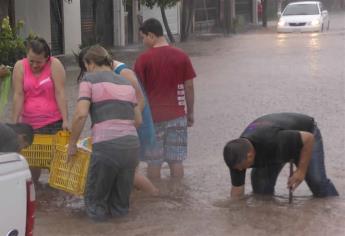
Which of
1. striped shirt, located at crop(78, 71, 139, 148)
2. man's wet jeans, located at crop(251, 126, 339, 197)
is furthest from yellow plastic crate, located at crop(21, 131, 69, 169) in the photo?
man's wet jeans, located at crop(251, 126, 339, 197)

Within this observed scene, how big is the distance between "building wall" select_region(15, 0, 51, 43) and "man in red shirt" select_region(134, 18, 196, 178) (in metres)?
14.4

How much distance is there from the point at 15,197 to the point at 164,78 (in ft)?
12.5

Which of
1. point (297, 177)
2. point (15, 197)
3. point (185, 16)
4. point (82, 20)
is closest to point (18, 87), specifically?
point (297, 177)

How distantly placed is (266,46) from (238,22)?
13.1 metres

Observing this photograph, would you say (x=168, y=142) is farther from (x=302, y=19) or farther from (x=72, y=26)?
(x=302, y=19)

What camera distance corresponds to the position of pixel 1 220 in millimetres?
3219

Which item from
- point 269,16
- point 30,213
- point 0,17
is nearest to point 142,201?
point 30,213

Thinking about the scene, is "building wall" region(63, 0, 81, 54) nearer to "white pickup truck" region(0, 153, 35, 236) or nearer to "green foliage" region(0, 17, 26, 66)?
"green foliage" region(0, 17, 26, 66)

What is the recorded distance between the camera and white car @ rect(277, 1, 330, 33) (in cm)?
3064

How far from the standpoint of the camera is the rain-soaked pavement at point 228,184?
6.02m

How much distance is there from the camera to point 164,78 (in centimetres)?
702

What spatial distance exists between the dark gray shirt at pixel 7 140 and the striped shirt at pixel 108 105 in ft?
3.02

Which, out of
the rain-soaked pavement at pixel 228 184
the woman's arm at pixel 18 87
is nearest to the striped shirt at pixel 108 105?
the rain-soaked pavement at pixel 228 184

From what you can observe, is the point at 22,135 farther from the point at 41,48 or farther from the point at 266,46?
the point at 266,46
